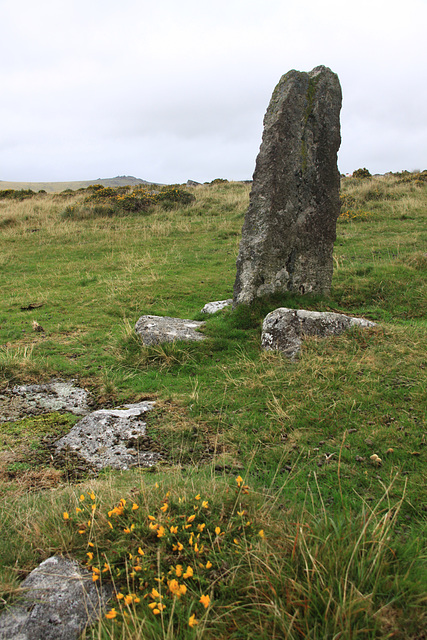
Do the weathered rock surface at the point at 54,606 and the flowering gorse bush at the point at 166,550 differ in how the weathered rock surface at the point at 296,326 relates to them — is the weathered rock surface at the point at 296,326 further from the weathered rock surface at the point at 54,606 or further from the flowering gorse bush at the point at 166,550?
the weathered rock surface at the point at 54,606

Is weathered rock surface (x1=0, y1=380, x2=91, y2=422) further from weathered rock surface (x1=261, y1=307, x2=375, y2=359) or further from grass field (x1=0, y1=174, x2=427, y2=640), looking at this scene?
weathered rock surface (x1=261, y1=307, x2=375, y2=359)

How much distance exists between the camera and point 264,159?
866 cm

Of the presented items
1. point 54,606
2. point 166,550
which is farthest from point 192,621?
point 54,606

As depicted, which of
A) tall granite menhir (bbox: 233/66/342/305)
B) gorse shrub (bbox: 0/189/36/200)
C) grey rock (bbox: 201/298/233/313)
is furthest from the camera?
gorse shrub (bbox: 0/189/36/200)

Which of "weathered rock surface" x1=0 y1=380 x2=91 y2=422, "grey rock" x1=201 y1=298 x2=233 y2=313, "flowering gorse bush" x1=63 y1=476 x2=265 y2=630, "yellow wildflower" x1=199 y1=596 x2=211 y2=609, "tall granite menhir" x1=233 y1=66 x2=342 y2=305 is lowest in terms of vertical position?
"weathered rock surface" x1=0 y1=380 x2=91 y2=422

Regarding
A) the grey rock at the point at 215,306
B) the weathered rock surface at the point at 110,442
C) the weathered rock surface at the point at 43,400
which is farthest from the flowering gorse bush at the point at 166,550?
the grey rock at the point at 215,306

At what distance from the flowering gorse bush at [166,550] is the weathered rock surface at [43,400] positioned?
312 cm

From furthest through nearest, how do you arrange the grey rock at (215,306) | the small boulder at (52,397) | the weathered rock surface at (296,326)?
the grey rock at (215,306) → the weathered rock surface at (296,326) → the small boulder at (52,397)

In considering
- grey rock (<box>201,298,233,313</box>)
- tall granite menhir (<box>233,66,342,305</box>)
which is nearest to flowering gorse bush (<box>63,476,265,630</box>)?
tall granite menhir (<box>233,66,342,305</box>)

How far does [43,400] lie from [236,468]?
3.44 meters

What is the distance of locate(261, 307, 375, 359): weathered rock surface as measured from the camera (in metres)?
7.27

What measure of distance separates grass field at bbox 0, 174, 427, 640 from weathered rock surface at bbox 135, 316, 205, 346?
9.7 inches

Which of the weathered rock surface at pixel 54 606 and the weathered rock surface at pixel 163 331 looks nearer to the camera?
the weathered rock surface at pixel 54 606

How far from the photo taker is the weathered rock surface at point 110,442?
492 cm
